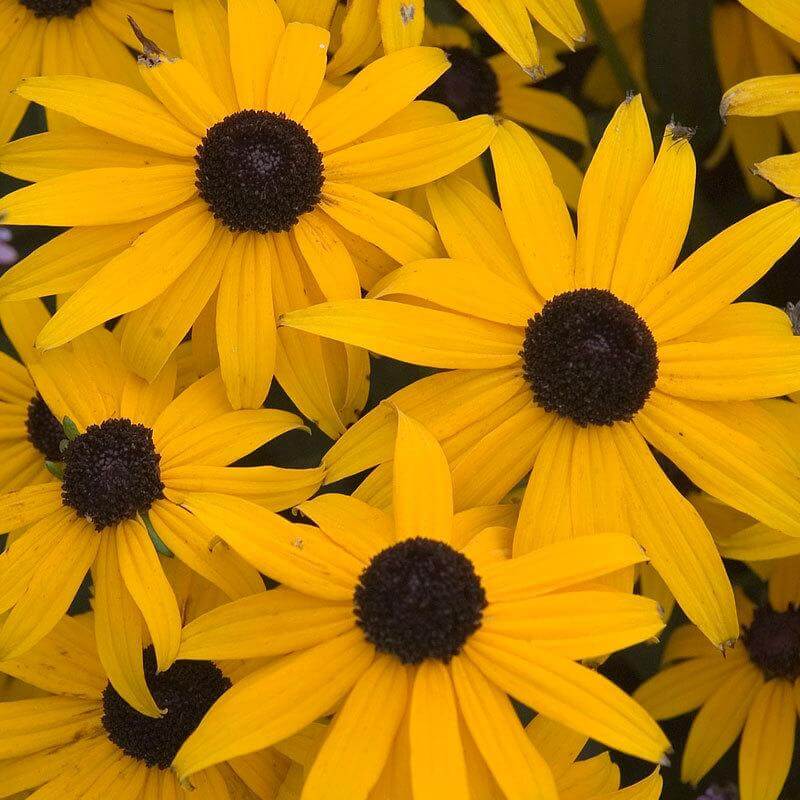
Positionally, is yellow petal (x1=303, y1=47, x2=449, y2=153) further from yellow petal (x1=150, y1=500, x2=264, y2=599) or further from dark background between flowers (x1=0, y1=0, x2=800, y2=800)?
yellow petal (x1=150, y1=500, x2=264, y2=599)

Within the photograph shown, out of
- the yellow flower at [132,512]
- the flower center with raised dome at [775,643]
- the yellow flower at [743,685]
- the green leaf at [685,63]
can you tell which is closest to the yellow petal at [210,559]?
Answer: the yellow flower at [132,512]

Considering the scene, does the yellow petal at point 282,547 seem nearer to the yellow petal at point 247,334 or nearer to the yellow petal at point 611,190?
the yellow petal at point 247,334

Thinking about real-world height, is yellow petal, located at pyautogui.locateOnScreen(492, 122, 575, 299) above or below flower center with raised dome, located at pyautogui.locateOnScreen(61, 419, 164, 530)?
above

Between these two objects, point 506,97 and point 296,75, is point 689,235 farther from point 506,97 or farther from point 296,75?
point 296,75

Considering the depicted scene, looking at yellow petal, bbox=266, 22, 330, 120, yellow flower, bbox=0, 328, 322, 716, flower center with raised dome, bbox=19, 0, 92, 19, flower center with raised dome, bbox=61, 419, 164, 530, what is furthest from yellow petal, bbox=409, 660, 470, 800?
flower center with raised dome, bbox=19, 0, 92, 19

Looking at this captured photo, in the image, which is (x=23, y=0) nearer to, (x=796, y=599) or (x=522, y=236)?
(x=522, y=236)

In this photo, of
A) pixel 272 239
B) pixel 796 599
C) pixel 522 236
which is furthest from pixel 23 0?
pixel 796 599
